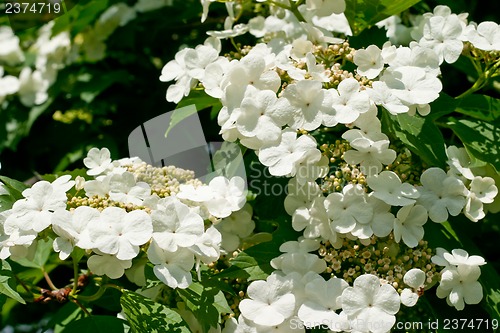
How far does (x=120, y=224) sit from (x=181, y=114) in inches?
21.4

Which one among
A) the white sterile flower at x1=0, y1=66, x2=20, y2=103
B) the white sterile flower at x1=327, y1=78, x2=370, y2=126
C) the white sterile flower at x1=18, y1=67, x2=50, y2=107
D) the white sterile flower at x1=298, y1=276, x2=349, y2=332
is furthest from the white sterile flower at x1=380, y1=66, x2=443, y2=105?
the white sterile flower at x1=0, y1=66, x2=20, y2=103

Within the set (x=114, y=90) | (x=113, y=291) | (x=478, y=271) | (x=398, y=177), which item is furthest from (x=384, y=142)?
(x=114, y=90)

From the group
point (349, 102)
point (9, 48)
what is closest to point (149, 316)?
point (349, 102)

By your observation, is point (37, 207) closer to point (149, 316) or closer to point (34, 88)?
point (149, 316)

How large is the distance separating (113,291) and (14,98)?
1.69 meters

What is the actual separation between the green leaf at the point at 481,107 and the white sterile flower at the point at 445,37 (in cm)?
20

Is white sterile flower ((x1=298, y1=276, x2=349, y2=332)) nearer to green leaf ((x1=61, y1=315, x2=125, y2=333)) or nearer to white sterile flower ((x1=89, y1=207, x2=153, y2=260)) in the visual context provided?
white sterile flower ((x1=89, y1=207, x2=153, y2=260))

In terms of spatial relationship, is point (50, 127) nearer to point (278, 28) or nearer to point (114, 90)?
point (114, 90)

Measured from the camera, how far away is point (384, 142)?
180 cm

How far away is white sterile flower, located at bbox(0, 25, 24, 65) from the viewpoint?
3.60 m

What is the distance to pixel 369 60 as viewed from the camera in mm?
1926

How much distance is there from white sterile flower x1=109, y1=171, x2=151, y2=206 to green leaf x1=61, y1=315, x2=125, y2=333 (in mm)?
352

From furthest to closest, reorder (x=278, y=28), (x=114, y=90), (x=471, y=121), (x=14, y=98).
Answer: (x=14, y=98), (x=114, y=90), (x=278, y=28), (x=471, y=121)

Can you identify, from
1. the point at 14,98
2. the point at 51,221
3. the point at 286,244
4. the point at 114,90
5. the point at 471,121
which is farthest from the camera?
the point at 14,98
